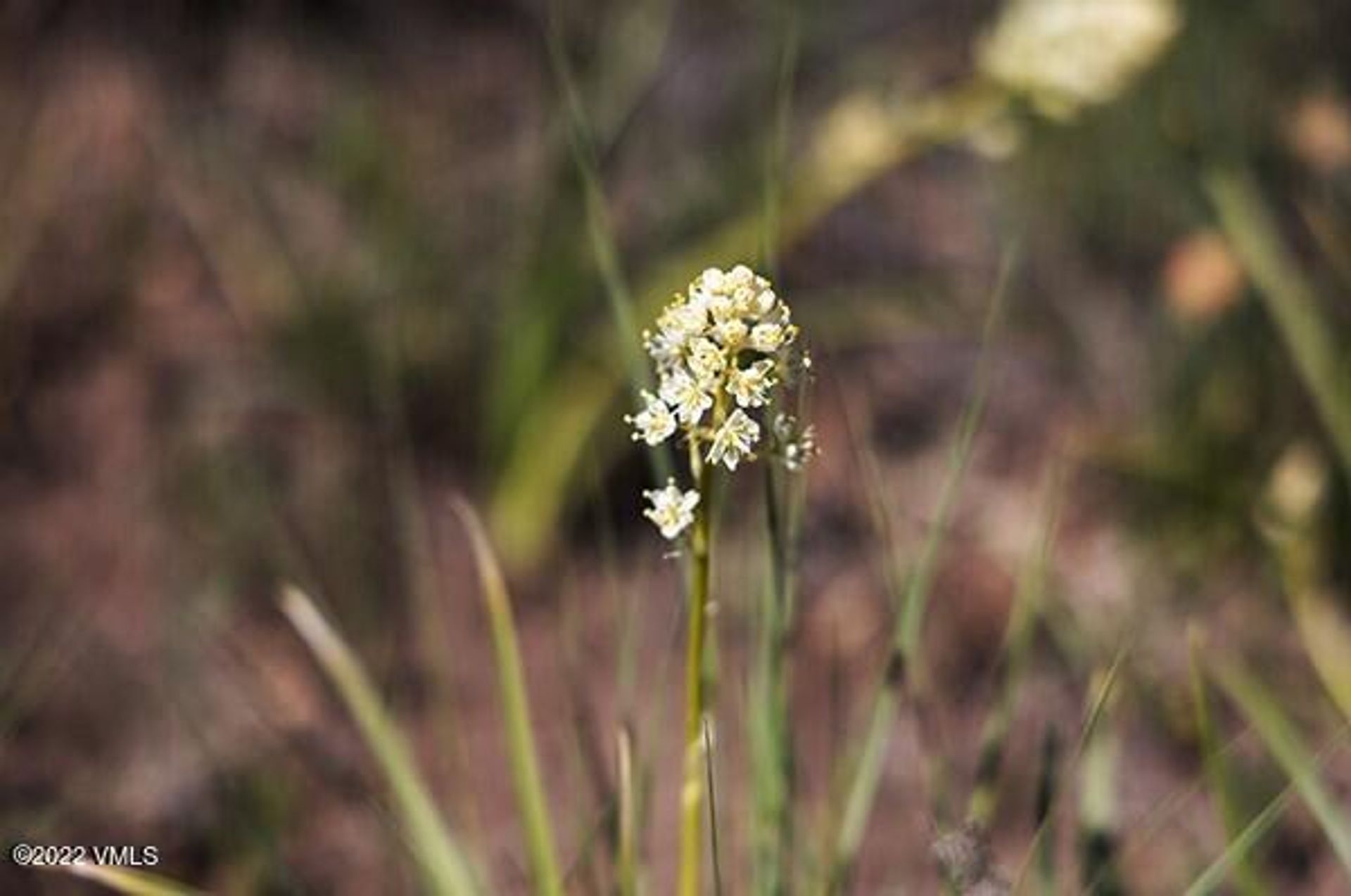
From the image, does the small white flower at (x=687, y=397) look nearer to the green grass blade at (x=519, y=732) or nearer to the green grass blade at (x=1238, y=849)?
the green grass blade at (x=519, y=732)

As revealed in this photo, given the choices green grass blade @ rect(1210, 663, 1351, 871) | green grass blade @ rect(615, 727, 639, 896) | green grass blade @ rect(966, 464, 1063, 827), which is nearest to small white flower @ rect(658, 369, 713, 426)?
green grass blade @ rect(615, 727, 639, 896)

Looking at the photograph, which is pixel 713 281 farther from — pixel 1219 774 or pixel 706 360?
pixel 1219 774

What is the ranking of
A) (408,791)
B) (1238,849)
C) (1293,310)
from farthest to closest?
1. (1293,310)
2. (408,791)
3. (1238,849)

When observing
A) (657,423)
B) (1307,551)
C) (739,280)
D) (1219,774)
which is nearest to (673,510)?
(657,423)

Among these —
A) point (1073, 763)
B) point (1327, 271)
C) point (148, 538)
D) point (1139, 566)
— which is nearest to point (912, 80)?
point (1327, 271)

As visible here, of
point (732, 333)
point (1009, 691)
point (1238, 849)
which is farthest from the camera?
point (1009, 691)
